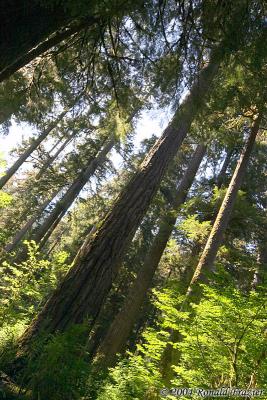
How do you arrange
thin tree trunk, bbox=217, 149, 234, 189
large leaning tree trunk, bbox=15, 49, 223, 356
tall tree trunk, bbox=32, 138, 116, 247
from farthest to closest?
1. tall tree trunk, bbox=32, 138, 116, 247
2. thin tree trunk, bbox=217, 149, 234, 189
3. large leaning tree trunk, bbox=15, 49, 223, 356

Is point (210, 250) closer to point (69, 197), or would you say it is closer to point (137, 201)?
point (137, 201)

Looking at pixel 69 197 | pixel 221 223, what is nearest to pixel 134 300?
pixel 221 223

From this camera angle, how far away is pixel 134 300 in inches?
403

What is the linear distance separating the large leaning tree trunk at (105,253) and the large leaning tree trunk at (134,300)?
2997mm

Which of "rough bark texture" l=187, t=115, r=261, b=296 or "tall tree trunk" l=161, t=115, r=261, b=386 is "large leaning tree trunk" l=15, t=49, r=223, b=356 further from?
"rough bark texture" l=187, t=115, r=261, b=296

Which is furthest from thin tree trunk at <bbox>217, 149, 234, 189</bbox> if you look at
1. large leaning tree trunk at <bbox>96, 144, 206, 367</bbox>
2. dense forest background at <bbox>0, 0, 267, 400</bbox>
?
dense forest background at <bbox>0, 0, 267, 400</bbox>

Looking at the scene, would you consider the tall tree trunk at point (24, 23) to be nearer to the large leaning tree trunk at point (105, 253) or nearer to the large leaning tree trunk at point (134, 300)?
the large leaning tree trunk at point (105, 253)

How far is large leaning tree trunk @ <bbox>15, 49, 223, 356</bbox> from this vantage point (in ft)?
16.1

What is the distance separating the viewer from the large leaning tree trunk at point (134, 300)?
896cm

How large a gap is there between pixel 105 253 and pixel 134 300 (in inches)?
208

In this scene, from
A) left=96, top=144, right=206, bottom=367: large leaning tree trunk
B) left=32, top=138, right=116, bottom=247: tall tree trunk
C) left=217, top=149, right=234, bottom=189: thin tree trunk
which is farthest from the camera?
left=32, top=138, right=116, bottom=247: tall tree trunk

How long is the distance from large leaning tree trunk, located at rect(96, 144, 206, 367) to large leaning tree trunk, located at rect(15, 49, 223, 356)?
3.00 meters

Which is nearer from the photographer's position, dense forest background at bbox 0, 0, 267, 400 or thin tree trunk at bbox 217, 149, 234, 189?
dense forest background at bbox 0, 0, 267, 400

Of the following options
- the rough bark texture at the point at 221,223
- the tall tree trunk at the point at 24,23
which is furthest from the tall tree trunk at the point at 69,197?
the tall tree trunk at the point at 24,23
